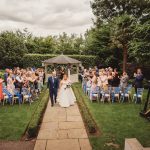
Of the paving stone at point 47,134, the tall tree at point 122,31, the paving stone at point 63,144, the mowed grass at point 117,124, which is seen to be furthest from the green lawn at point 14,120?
the tall tree at point 122,31

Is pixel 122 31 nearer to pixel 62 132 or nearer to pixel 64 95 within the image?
pixel 64 95

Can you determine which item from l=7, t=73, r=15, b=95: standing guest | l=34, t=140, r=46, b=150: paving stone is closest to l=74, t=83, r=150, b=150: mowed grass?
l=34, t=140, r=46, b=150: paving stone

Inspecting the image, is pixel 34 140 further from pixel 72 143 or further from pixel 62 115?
pixel 62 115

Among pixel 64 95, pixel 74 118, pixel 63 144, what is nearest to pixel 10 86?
pixel 64 95

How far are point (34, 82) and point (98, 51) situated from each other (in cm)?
2057

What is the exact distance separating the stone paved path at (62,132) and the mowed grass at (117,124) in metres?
0.54

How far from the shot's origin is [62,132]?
9961mm

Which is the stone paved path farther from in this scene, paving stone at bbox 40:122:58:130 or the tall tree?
the tall tree

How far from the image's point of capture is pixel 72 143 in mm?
8789

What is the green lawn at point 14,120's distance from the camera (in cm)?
972

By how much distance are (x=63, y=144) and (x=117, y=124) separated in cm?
333

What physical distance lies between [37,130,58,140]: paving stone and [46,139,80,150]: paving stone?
0.42 meters

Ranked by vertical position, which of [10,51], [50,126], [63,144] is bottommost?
[63,144]

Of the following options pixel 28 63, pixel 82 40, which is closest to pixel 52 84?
pixel 28 63
